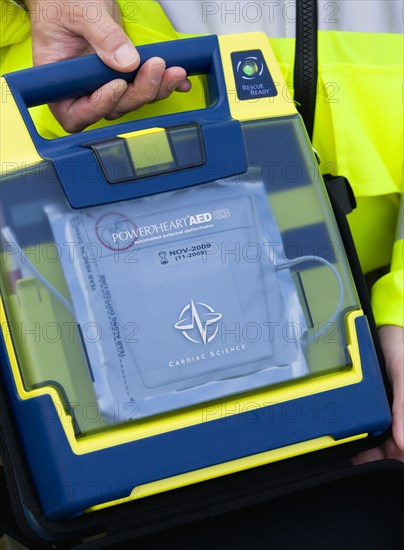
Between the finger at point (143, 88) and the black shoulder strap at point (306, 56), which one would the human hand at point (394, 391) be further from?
the finger at point (143, 88)

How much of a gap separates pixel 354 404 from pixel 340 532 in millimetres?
135

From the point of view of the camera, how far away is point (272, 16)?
836mm

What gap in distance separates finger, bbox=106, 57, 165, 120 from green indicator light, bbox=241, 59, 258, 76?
0.09 metres

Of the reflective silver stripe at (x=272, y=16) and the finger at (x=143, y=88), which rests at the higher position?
the reflective silver stripe at (x=272, y=16)

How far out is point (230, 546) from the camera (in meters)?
0.74

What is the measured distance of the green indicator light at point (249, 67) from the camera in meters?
0.80

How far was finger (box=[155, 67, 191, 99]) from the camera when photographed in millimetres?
789

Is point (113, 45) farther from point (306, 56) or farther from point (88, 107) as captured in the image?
point (306, 56)

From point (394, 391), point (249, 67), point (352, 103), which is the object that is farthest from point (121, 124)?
point (394, 391)

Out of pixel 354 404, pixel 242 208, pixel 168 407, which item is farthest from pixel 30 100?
pixel 354 404

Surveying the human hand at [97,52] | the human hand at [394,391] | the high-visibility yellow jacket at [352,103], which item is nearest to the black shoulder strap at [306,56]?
the high-visibility yellow jacket at [352,103]

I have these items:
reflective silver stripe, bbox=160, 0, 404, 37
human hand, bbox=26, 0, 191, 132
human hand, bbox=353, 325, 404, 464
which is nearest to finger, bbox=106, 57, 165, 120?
human hand, bbox=26, 0, 191, 132

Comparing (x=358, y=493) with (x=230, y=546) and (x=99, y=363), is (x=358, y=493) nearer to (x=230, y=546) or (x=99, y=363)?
(x=230, y=546)

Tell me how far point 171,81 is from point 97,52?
86 mm
